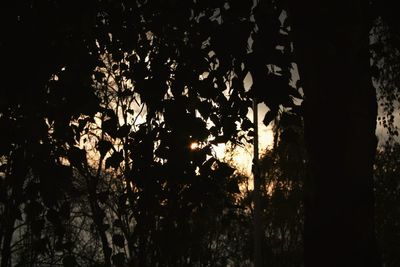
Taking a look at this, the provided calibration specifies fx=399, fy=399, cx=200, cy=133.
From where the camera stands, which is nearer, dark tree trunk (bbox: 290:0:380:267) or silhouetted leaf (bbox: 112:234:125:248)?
dark tree trunk (bbox: 290:0:380:267)

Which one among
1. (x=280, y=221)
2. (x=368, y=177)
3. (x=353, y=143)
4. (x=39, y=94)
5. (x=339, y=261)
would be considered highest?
(x=280, y=221)

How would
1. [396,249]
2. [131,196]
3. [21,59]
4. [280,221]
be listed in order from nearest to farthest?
[21,59]
[131,196]
[396,249]
[280,221]

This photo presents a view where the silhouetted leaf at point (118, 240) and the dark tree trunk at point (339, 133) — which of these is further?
the silhouetted leaf at point (118, 240)

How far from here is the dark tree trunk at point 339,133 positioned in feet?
5.64

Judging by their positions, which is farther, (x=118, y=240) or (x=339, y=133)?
(x=118, y=240)

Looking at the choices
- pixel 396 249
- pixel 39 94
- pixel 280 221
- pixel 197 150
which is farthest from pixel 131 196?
pixel 280 221

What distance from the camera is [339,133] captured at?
5.78ft

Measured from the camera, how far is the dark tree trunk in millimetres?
1720

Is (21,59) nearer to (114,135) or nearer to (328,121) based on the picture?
(114,135)

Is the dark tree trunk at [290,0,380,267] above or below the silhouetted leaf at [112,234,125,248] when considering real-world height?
above

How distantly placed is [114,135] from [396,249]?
65.2ft

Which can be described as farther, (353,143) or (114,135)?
(114,135)

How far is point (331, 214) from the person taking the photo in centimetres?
172

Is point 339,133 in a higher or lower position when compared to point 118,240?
higher
